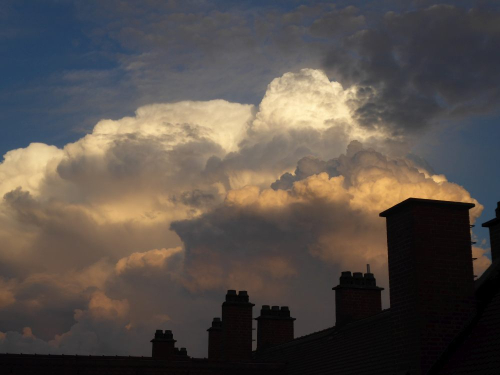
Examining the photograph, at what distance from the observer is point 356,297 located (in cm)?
2661

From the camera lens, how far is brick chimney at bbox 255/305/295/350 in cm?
3422

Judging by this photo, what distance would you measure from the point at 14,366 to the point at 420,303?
46.2ft

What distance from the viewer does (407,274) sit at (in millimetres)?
15156

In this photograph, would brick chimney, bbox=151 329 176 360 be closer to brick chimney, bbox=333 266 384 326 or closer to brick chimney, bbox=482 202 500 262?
brick chimney, bbox=333 266 384 326

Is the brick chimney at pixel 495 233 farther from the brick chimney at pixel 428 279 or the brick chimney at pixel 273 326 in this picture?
the brick chimney at pixel 273 326

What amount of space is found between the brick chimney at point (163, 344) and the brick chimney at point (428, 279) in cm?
2021

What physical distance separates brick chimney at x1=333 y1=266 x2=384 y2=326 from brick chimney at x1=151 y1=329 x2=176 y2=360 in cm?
1082

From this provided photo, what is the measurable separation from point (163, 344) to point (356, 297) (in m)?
12.0

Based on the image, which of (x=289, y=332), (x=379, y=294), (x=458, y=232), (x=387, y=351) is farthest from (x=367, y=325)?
(x=289, y=332)

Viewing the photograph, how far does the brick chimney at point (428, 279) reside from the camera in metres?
14.6

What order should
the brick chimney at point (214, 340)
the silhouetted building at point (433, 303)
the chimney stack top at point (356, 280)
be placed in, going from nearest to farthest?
the silhouetted building at point (433, 303)
the chimney stack top at point (356, 280)
the brick chimney at point (214, 340)

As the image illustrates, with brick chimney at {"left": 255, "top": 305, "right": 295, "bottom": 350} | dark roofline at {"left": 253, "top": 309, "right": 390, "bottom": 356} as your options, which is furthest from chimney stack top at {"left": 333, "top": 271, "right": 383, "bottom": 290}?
brick chimney at {"left": 255, "top": 305, "right": 295, "bottom": 350}

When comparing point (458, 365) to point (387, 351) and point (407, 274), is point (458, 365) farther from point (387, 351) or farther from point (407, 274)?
point (387, 351)

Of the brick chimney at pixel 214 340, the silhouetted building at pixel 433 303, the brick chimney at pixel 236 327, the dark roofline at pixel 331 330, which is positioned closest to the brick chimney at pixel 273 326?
the dark roofline at pixel 331 330
